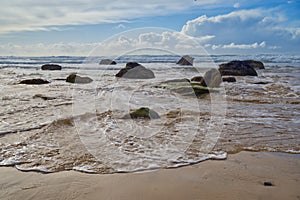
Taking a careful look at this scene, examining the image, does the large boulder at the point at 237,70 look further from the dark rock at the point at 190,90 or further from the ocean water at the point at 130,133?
the ocean water at the point at 130,133

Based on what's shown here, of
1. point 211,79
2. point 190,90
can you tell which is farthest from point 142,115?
point 211,79

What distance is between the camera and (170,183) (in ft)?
11.0

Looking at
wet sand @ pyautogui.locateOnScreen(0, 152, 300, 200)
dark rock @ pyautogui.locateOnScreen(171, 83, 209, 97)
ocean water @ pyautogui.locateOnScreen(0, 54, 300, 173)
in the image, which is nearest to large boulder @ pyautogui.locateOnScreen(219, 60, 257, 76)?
dark rock @ pyautogui.locateOnScreen(171, 83, 209, 97)

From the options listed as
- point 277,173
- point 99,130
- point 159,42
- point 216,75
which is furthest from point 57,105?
point 216,75

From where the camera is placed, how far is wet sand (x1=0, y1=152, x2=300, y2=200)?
10.1ft

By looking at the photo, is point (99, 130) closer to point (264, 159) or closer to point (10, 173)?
point (10, 173)

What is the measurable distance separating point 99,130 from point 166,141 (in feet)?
4.74

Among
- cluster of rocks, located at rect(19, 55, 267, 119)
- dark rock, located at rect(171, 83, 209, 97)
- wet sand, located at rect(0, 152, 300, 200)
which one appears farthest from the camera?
dark rock, located at rect(171, 83, 209, 97)

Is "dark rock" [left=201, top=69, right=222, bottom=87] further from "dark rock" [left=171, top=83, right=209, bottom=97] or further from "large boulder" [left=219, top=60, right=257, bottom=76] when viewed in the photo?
"large boulder" [left=219, top=60, right=257, bottom=76]

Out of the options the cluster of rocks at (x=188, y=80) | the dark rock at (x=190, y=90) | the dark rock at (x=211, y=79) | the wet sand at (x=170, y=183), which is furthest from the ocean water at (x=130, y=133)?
the dark rock at (x=211, y=79)

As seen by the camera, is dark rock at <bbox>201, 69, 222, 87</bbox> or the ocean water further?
dark rock at <bbox>201, 69, 222, 87</bbox>

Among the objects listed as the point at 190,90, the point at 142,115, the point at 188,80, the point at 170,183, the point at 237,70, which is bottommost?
the point at 170,183

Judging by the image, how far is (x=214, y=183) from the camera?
338 centimetres

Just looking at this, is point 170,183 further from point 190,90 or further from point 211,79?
point 211,79
